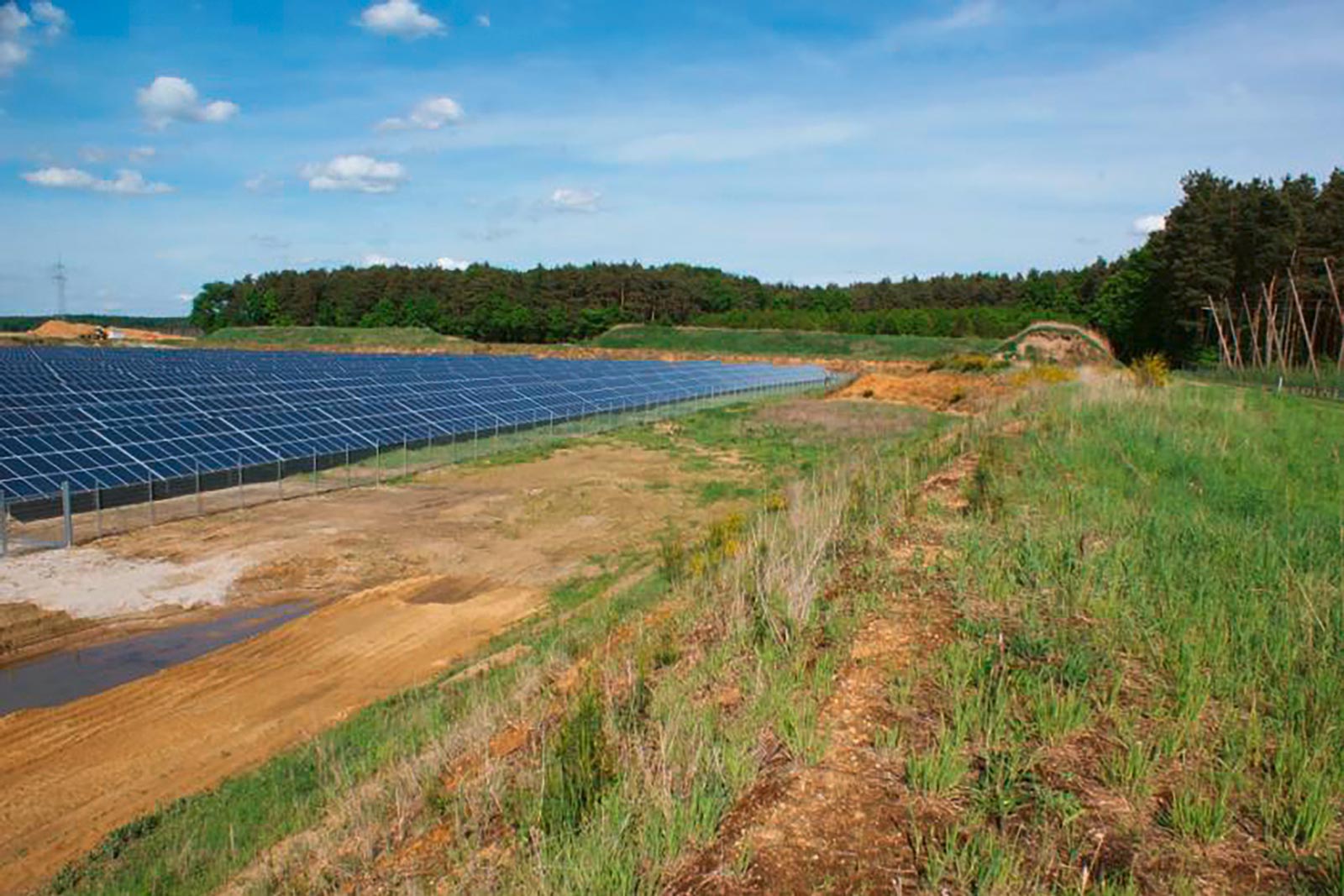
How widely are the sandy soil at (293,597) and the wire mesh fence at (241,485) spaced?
37.6 inches

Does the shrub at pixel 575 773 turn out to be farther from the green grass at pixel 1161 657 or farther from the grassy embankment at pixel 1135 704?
the green grass at pixel 1161 657

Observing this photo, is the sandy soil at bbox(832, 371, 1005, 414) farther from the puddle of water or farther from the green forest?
the puddle of water

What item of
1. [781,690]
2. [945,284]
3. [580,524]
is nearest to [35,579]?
[580,524]

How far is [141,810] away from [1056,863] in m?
9.11

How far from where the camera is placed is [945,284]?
488ft

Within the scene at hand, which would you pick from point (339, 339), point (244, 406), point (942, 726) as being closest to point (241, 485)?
point (244, 406)

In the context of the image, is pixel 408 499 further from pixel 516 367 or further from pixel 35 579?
pixel 516 367

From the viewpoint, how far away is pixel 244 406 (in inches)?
1271

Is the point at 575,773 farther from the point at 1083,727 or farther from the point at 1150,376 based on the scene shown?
the point at 1150,376

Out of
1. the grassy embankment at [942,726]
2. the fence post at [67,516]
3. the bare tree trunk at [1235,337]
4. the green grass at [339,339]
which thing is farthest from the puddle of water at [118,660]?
the green grass at [339,339]

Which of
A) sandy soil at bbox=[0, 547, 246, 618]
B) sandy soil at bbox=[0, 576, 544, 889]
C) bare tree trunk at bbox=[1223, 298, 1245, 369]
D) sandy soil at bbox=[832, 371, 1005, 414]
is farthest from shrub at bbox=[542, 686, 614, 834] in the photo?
bare tree trunk at bbox=[1223, 298, 1245, 369]

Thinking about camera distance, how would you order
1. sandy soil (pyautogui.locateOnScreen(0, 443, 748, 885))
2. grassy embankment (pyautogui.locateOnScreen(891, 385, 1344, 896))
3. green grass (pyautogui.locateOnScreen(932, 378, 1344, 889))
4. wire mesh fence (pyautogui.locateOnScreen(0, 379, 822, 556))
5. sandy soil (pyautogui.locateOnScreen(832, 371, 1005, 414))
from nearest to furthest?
1. grassy embankment (pyautogui.locateOnScreen(891, 385, 1344, 896))
2. green grass (pyautogui.locateOnScreen(932, 378, 1344, 889))
3. sandy soil (pyautogui.locateOnScreen(0, 443, 748, 885))
4. wire mesh fence (pyautogui.locateOnScreen(0, 379, 822, 556))
5. sandy soil (pyautogui.locateOnScreen(832, 371, 1005, 414))

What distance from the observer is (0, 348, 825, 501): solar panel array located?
77.5 ft

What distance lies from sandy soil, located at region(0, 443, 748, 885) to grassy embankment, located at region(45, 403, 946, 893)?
78 centimetres
